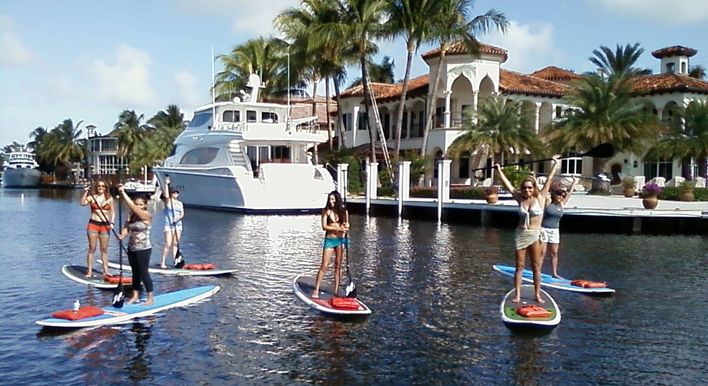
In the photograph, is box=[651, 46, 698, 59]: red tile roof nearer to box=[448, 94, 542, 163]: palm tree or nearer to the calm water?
box=[448, 94, 542, 163]: palm tree

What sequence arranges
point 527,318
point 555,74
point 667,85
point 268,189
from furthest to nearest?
point 555,74
point 667,85
point 268,189
point 527,318

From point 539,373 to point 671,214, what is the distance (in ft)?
67.2

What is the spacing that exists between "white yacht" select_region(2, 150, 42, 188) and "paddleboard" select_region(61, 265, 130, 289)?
92.9 m

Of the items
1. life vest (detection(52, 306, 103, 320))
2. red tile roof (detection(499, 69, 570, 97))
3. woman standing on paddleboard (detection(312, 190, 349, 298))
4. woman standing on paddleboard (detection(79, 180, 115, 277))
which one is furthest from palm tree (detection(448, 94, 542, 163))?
life vest (detection(52, 306, 103, 320))

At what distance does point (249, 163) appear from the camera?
35062mm

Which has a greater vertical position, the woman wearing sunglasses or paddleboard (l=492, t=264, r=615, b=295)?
the woman wearing sunglasses

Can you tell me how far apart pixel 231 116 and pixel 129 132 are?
50719 millimetres

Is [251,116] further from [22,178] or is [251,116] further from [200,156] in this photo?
[22,178]

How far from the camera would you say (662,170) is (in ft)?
148

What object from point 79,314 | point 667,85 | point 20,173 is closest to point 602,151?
point 79,314

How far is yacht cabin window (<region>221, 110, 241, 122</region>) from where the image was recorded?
38.6 m

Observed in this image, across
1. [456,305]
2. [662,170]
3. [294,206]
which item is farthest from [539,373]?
[662,170]

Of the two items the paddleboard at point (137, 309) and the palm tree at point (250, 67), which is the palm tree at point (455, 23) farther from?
the paddleboard at point (137, 309)

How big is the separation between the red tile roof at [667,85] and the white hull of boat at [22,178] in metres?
83.0
